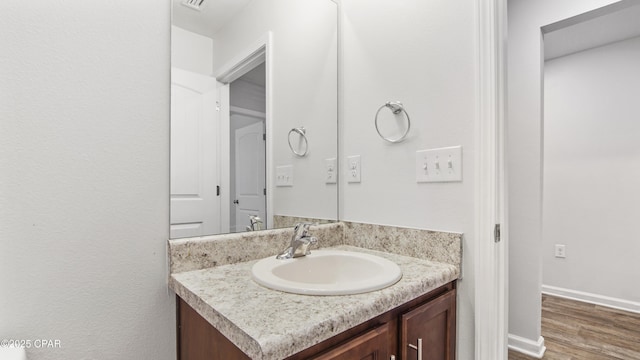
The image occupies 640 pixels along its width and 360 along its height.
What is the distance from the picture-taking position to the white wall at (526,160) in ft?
6.42

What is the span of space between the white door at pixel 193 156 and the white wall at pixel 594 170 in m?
3.40

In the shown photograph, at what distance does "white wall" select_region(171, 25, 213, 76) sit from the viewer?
96 cm

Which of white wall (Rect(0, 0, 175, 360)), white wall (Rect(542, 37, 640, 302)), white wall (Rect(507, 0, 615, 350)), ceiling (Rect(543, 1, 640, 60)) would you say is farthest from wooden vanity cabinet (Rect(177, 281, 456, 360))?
white wall (Rect(542, 37, 640, 302))

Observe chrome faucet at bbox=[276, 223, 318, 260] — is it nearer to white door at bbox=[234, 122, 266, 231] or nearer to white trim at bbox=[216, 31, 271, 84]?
white door at bbox=[234, 122, 266, 231]

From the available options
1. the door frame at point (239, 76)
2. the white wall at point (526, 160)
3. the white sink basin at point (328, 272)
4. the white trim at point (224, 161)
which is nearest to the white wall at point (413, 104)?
the white sink basin at point (328, 272)

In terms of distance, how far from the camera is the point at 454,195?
3.38 ft

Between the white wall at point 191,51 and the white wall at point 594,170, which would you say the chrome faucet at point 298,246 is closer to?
the white wall at point 191,51

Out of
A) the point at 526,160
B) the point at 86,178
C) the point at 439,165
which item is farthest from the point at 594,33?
the point at 86,178

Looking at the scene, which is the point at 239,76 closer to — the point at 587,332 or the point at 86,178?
the point at 86,178

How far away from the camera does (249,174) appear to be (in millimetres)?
1193

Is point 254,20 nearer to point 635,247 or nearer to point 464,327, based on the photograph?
point 464,327

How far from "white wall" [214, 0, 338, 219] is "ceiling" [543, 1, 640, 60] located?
1882 millimetres

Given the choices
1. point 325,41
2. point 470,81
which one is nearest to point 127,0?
point 325,41

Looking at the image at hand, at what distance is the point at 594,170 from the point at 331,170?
288 centimetres
